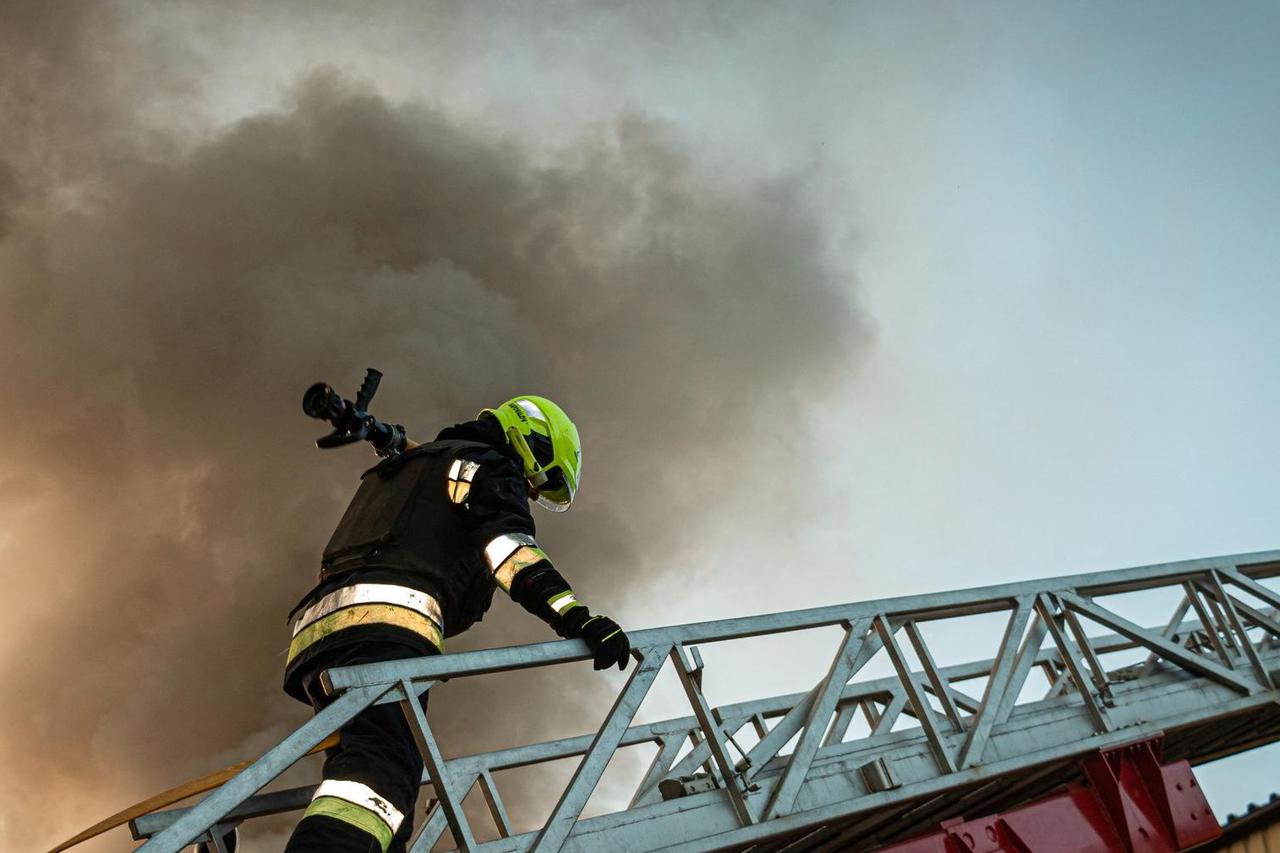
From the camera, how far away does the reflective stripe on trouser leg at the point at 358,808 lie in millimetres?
3221

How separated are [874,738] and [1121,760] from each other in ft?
3.72

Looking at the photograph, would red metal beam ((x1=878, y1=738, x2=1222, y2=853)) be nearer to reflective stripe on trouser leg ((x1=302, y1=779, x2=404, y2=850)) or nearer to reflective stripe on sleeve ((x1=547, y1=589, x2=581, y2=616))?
reflective stripe on sleeve ((x1=547, y1=589, x2=581, y2=616))

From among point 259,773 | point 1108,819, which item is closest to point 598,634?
point 259,773

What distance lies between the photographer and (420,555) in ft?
13.3

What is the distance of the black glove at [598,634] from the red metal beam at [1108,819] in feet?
4.79

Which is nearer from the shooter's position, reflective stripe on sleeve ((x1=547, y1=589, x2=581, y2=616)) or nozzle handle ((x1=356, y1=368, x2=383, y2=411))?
reflective stripe on sleeve ((x1=547, y1=589, x2=581, y2=616))

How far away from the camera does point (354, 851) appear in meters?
3.14

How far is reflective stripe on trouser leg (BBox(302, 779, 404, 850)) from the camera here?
3.22 m

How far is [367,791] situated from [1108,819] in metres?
3.33

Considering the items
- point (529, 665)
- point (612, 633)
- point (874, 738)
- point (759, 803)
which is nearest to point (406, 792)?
point (529, 665)

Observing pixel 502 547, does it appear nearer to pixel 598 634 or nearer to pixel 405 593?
pixel 405 593

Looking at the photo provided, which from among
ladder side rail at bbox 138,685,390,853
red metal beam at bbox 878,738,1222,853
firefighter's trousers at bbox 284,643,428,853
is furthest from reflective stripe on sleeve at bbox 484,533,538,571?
red metal beam at bbox 878,738,1222,853

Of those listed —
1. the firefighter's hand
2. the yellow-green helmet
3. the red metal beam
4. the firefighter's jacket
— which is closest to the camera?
the firefighter's hand

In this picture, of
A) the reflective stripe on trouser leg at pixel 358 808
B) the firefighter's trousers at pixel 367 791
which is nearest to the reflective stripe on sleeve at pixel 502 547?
the firefighter's trousers at pixel 367 791
